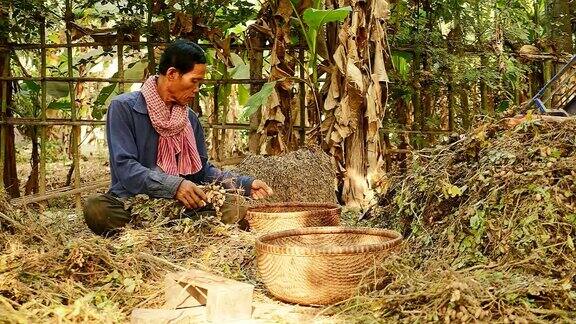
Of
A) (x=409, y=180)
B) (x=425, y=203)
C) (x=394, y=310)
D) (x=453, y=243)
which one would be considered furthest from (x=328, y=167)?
(x=394, y=310)

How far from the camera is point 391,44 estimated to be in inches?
235

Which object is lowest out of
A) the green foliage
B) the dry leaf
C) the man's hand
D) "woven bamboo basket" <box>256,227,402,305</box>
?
"woven bamboo basket" <box>256,227,402,305</box>

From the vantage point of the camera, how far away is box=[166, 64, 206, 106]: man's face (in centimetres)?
349

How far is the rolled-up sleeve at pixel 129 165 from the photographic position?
3307 mm

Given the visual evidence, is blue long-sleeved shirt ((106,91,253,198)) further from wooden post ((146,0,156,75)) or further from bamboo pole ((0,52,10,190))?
bamboo pole ((0,52,10,190))

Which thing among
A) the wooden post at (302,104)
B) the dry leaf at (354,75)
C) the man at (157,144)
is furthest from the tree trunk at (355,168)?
the man at (157,144)

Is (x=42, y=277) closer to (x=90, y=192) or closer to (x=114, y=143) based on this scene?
(x=114, y=143)

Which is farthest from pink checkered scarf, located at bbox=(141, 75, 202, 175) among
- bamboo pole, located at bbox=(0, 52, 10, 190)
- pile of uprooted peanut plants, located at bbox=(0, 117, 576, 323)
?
bamboo pole, located at bbox=(0, 52, 10, 190)

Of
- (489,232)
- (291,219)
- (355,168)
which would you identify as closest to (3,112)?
(355,168)

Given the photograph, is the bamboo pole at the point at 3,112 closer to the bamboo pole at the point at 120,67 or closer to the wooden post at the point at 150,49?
the bamboo pole at the point at 120,67

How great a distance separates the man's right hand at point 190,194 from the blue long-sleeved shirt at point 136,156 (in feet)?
0.11

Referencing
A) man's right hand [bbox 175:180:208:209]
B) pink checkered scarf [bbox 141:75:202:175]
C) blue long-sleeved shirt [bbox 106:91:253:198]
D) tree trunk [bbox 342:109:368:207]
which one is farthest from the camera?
tree trunk [bbox 342:109:368:207]

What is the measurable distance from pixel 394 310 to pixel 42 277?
1334 millimetres

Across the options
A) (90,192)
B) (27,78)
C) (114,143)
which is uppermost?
(27,78)
